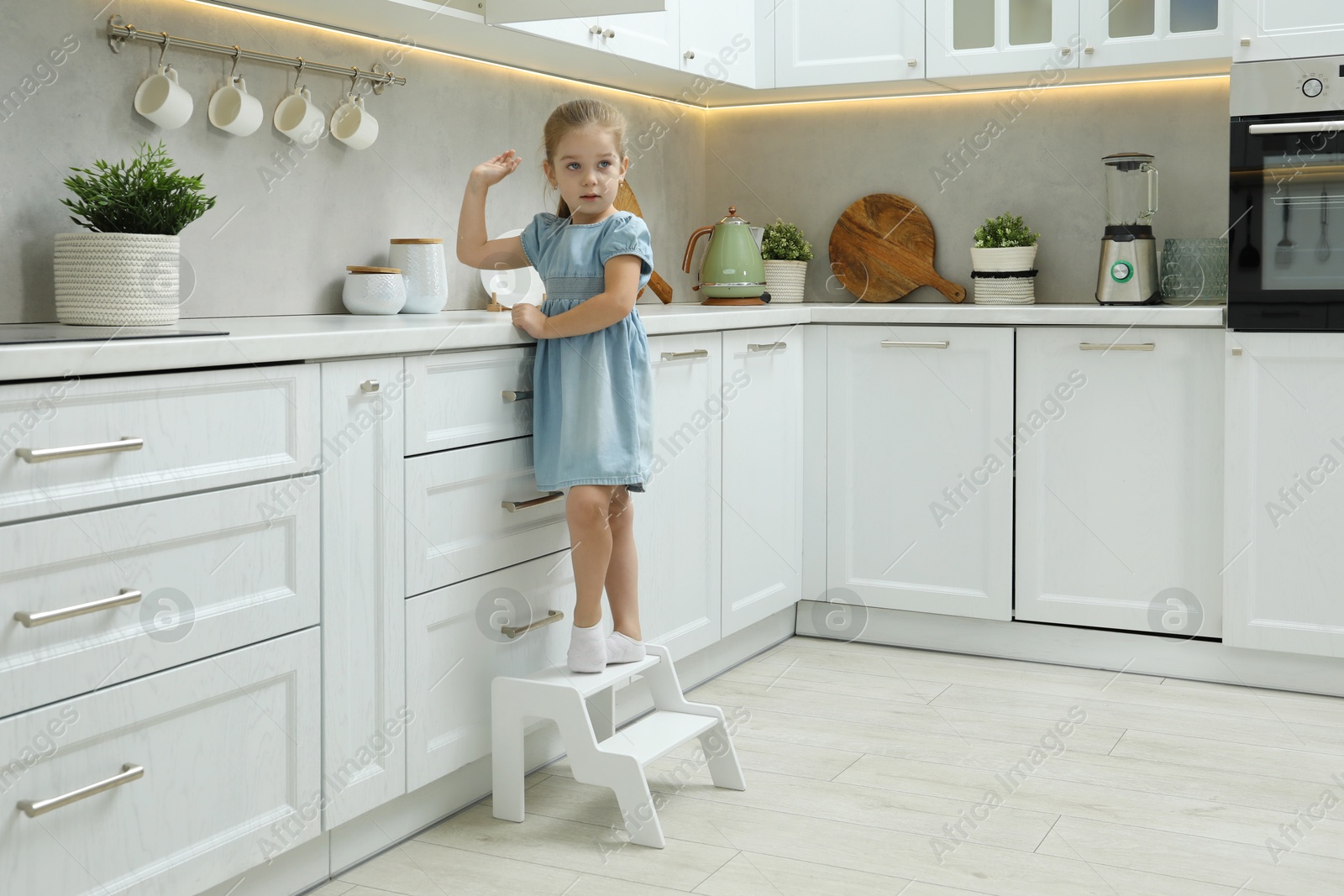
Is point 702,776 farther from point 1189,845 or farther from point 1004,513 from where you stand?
point 1004,513

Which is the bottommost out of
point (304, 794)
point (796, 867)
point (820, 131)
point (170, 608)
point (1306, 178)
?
point (796, 867)

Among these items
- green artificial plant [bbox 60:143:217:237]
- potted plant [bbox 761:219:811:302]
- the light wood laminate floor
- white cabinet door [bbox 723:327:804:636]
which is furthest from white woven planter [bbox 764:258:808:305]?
green artificial plant [bbox 60:143:217:237]

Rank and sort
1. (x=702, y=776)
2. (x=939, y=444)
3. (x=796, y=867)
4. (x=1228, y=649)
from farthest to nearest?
(x=939, y=444) < (x=1228, y=649) < (x=702, y=776) < (x=796, y=867)

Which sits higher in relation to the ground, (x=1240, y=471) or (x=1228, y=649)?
(x=1240, y=471)

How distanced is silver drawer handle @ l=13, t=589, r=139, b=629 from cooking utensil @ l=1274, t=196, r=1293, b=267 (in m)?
2.42

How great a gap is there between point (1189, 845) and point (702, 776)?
0.84 meters

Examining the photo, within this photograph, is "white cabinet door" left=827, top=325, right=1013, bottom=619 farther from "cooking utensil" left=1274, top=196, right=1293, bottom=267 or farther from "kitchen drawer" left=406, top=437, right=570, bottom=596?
"kitchen drawer" left=406, top=437, right=570, bottom=596

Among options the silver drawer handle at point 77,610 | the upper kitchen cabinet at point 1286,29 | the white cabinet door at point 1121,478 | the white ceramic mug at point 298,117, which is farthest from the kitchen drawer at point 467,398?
the upper kitchen cabinet at point 1286,29

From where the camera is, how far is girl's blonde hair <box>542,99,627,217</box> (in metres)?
2.09

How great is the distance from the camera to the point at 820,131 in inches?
147

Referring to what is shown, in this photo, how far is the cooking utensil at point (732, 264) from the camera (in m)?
3.38

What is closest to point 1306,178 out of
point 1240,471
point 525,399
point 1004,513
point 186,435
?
point 1240,471

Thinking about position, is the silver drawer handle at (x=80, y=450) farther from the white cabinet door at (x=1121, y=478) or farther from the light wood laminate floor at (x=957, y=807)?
the white cabinet door at (x=1121, y=478)

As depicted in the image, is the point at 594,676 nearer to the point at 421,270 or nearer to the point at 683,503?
the point at 683,503
